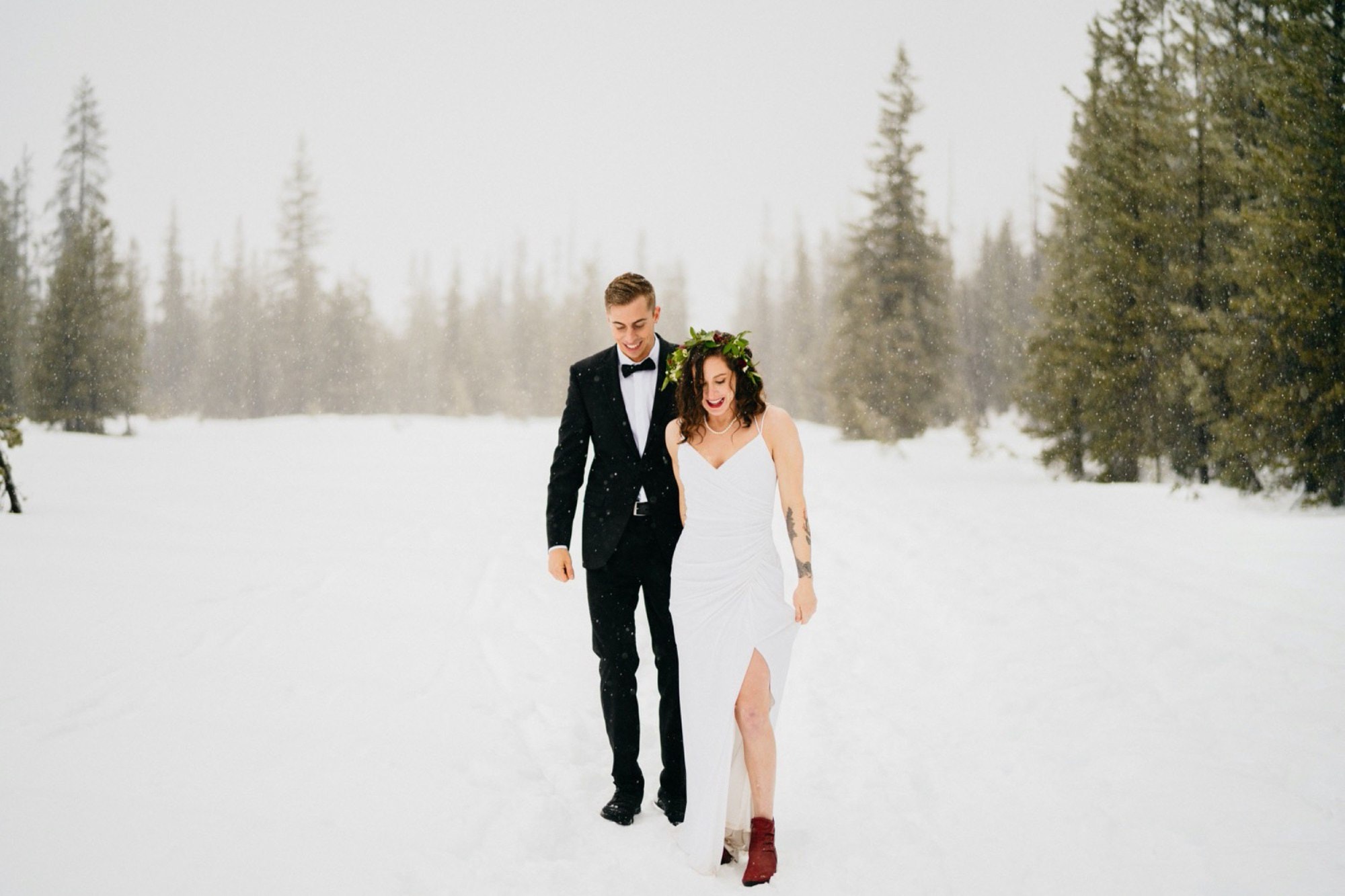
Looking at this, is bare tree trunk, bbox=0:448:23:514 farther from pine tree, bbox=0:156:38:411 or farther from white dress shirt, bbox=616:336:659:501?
pine tree, bbox=0:156:38:411

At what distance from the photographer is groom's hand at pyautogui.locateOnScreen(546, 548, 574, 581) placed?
12.5 ft

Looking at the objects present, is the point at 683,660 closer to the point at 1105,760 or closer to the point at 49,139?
the point at 1105,760

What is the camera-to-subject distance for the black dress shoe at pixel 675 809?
3.77 m

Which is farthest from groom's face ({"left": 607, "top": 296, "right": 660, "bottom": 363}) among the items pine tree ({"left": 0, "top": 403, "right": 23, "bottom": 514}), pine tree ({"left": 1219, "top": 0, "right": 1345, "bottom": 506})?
pine tree ({"left": 1219, "top": 0, "right": 1345, "bottom": 506})

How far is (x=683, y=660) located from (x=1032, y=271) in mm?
45706

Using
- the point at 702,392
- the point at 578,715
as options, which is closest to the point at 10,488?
the point at 578,715

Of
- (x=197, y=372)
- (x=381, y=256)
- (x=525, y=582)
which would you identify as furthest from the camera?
(x=381, y=256)

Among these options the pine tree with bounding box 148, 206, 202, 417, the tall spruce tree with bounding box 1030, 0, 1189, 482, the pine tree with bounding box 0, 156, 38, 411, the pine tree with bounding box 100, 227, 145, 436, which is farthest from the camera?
the pine tree with bounding box 148, 206, 202, 417

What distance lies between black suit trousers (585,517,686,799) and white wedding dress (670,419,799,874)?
0.26 m

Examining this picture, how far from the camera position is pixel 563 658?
6.23m

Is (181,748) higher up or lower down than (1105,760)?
higher up

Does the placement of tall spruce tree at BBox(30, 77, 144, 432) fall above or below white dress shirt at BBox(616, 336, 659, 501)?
above

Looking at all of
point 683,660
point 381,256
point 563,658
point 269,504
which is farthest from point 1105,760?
point 381,256

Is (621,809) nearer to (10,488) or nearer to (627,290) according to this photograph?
(627,290)
